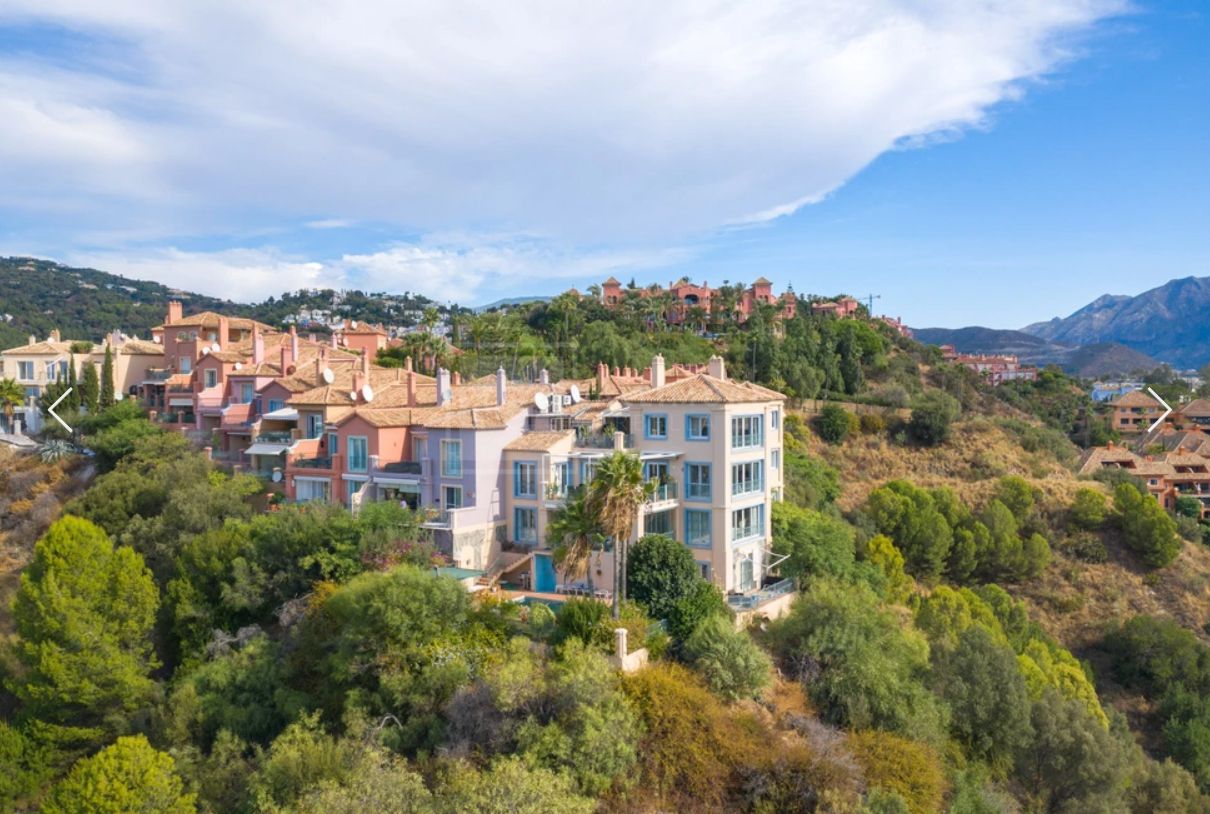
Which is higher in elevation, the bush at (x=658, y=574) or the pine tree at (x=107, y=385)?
the pine tree at (x=107, y=385)

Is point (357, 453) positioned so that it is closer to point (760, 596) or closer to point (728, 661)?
point (760, 596)

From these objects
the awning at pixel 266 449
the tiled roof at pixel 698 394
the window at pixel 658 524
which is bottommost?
the window at pixel 658 524

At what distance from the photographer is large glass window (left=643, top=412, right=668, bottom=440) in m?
34.5

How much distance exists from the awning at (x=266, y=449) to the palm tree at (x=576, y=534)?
55.1ft

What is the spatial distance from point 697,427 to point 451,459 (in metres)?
9.53

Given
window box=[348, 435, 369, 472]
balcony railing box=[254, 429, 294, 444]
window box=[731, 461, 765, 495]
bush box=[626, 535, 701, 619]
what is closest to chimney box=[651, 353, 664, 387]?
window box=[731, 461, 765, 495]

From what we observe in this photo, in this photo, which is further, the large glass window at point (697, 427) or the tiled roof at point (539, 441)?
the tiled roof at point (539, 441)

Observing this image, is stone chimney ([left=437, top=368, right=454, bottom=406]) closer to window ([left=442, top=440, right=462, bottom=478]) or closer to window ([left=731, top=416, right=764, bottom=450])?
window ([left=442, top=440, right=462, bottom=478])

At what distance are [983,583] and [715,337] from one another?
40807 mm

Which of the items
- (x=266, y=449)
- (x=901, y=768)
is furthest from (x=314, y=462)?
(x=901, y=768)

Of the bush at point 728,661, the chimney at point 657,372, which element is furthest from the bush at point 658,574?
the chimney at point 657,372

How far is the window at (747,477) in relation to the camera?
111 ft

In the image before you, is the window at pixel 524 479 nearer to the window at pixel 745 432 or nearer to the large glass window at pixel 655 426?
the large glass window at pixel 655 426

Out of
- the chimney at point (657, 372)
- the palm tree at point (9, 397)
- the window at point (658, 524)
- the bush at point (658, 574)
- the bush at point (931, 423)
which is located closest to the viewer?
the bush at point (658, 574)
